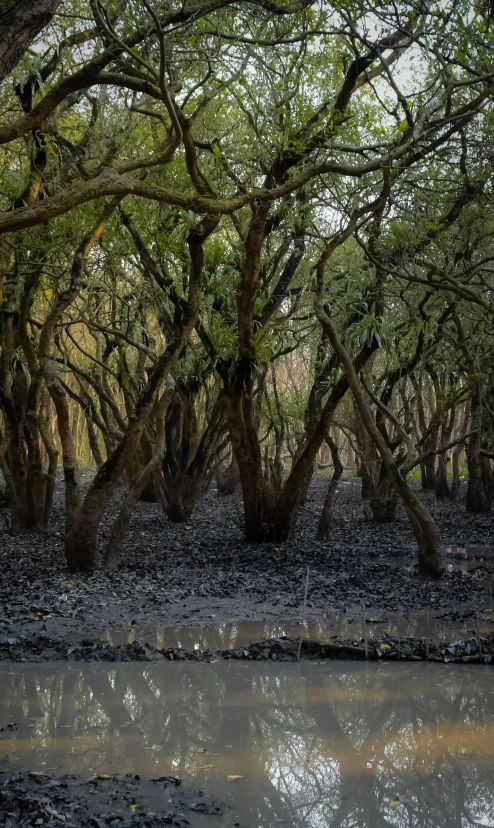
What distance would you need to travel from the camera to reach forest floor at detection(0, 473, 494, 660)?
28.9 ft

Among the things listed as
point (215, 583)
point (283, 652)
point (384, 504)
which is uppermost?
point (384, 504)

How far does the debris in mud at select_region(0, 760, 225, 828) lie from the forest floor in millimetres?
2782

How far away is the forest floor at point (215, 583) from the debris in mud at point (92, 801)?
110 inches

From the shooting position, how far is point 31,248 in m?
11.5

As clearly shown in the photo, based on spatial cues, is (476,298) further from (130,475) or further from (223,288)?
(130,475)

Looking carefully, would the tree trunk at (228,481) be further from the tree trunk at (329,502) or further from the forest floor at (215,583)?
the tree trunk at (329,502)

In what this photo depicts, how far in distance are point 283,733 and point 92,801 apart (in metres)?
1.76

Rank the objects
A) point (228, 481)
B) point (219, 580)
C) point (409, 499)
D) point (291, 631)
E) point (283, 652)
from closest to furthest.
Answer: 1. point (283, 652)
2. point (291, 631)
3. point (409, 499)
4. point (219, 580)
5. point (228, 481)

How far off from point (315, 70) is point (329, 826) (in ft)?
35.7

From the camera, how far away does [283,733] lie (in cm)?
571

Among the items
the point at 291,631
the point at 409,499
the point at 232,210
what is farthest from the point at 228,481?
the point at 232,210

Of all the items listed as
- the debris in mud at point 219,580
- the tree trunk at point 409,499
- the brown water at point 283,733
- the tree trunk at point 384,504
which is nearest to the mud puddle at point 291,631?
the debris in mud at point 219,580

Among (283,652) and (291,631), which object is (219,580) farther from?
(283,652)

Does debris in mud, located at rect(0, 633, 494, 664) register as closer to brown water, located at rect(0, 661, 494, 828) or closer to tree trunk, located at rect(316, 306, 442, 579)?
brown water, located at rect(0, 661, 494, 828)
